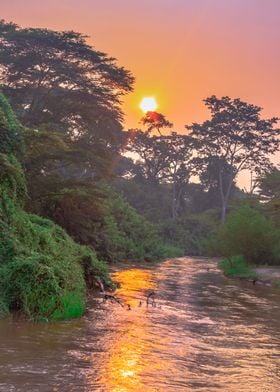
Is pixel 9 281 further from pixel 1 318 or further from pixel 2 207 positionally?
pixel 2 207

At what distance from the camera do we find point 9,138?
681 inches

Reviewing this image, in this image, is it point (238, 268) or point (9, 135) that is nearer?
point (9, 135)

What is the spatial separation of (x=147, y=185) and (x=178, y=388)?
58.4 m

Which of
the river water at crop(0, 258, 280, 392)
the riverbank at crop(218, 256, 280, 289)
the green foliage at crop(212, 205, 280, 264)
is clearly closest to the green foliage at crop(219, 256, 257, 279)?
the riverbank at crop(218, 256, 280, 289)

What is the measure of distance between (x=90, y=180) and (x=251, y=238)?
473 inches

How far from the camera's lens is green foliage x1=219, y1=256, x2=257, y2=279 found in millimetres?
30586

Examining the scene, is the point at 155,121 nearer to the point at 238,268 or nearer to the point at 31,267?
the point at 238,268

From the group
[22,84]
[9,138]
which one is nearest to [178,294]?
[9,138]

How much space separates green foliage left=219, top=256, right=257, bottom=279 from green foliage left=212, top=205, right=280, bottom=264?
3.02 ft

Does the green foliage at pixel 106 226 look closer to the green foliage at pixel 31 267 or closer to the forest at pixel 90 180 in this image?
the forest at pixel 90 180

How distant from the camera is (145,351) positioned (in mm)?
10055

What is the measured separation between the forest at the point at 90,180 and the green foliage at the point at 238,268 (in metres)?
0.12

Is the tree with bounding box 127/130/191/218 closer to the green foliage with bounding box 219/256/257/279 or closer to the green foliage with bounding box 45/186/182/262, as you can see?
the green foliage with bounding box 45/186/182/262

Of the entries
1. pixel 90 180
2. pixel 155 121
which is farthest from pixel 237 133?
pixel 90 180
